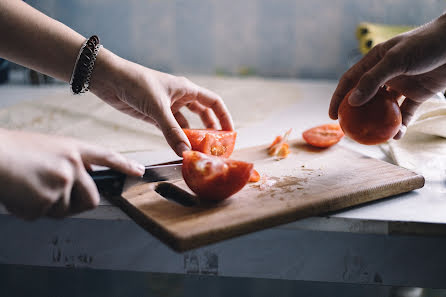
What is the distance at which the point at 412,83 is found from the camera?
3.70ft

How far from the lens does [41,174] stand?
68 centimetres

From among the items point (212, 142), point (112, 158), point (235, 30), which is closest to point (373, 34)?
point (235, 30)

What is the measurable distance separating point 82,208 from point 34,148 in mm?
144

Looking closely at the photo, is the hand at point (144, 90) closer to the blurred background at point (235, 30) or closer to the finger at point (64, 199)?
the finger at point (64, 199)

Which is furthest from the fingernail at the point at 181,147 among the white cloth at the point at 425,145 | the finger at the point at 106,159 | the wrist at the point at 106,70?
the white cloth at the point at 425,145

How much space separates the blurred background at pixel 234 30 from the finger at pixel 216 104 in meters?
0.96

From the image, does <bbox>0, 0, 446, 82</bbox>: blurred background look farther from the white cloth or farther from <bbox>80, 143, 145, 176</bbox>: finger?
<bbox>80, 143, 145, 176</bbox>: finger

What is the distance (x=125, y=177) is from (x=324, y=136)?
59 centimetres

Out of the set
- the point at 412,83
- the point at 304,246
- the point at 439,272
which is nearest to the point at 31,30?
the point at 304,246

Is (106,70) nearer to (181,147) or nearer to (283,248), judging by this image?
(181,147)

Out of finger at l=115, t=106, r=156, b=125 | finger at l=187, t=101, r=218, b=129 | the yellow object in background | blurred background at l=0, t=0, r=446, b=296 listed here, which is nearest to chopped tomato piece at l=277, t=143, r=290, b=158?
finger at l=187, t=101, r=218, b=129

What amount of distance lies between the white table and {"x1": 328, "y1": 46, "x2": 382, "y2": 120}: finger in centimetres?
30

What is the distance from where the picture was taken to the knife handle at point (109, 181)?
0.87 metres

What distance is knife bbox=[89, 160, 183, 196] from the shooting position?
0.87 metres
